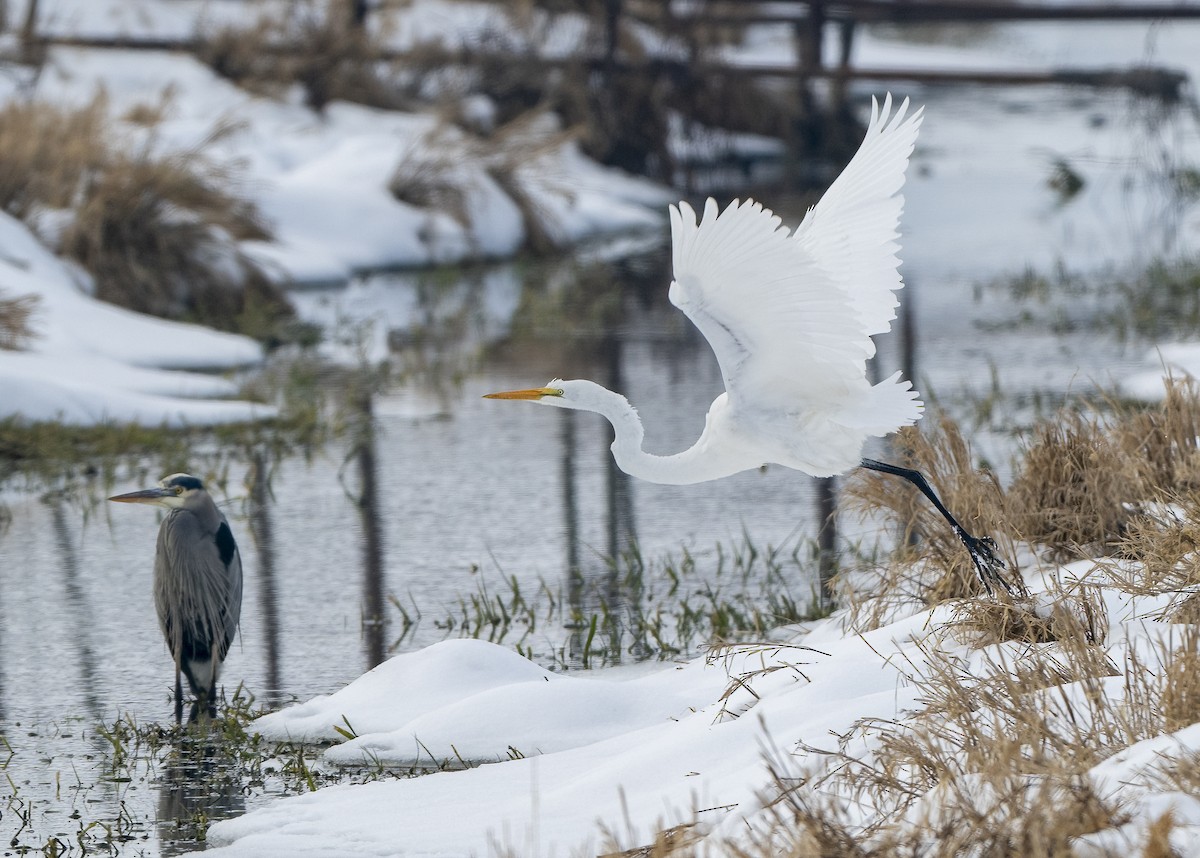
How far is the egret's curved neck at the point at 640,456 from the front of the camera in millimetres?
4055

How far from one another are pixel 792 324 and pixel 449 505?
307 cm

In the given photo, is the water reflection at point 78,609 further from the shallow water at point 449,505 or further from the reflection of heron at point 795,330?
the reflection of heron at point 795,330

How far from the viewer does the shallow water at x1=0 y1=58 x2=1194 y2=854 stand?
15.3 ft

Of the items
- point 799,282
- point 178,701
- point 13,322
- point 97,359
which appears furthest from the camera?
point 97,359

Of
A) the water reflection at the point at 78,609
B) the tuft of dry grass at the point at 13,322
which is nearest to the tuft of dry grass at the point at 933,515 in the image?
the water reflection at the point at 78,609

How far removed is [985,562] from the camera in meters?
4.08

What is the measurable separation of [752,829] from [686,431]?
4656mm

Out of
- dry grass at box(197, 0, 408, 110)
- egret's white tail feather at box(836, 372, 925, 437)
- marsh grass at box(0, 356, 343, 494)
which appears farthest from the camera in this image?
A: dry grass at box(197, 0, 408, 110)

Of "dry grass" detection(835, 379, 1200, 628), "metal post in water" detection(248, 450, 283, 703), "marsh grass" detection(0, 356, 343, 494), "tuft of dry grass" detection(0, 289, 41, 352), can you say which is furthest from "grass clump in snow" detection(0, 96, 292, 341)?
"dry grass" detection(835, 379, 1200, 628)

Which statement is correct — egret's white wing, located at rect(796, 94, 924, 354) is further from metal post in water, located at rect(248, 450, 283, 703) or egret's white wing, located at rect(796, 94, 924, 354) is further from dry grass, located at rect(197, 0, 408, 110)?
dry grass, located at rect(197, 0, 408, 110)

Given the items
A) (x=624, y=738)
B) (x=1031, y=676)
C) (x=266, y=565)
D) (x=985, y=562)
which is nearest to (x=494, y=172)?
(x=266, y=565)

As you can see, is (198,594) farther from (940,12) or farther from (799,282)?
(940,12)

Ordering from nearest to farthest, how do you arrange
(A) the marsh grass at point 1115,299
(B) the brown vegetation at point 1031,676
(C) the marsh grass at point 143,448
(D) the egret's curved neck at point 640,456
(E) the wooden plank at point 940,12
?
(B) the brown vegetation at point 1031,676 < (D) the egret's curved neck at point 640,456 < (C) the marsh grass at point 143,448 < (A) the marsh grass at point 1115,299 < (E) the wooden plank at point 940,12

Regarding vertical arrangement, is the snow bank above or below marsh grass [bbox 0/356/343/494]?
above
